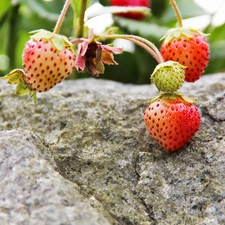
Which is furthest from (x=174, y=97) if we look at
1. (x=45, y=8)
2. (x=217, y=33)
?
(x=217, y=33)

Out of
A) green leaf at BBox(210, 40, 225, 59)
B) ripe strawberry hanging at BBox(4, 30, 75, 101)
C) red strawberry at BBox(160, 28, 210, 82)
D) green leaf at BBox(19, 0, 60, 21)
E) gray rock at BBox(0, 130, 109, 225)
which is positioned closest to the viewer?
gray rock at BBox(0, 130, 109, 225)

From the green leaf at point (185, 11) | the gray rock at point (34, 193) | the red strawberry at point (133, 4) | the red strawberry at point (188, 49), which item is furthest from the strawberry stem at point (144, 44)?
the green leaf at point (185, 11)

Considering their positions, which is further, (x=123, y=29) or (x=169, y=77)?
(x=123, y=29)

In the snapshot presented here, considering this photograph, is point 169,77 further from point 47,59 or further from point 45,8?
point 45,8

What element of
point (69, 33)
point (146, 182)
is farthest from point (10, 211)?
point (69, 33)

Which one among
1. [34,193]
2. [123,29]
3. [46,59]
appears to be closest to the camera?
[34,193]

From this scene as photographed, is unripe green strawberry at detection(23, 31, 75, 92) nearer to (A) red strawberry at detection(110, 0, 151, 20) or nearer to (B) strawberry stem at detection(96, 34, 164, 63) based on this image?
(B) strawberry stem at detection(96, 34, 164, 63)

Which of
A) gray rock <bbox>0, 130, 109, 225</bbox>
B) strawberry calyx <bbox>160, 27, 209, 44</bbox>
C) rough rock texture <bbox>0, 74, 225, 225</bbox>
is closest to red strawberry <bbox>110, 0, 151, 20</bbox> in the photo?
rough rock texture <bbox>0, 74, 225, 225</bbox>
